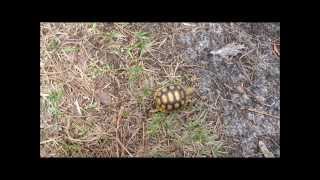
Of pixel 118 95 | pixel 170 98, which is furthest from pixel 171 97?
pixel 118 95

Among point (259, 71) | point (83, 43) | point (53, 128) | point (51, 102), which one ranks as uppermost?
point (83, 43)

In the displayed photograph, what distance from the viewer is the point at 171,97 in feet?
8.54

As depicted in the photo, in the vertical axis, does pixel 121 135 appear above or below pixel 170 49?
below

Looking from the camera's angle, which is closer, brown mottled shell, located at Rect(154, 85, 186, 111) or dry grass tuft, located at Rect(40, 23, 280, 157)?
brown mottled shell, located at Rect(154, 85, 186, 111)

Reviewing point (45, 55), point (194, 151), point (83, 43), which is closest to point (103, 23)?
point (83, 43)

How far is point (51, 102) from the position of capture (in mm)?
2752

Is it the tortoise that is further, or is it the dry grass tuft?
the dry grass tuft

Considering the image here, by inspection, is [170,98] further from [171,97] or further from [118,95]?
[118,95]

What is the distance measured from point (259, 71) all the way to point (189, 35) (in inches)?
23.0

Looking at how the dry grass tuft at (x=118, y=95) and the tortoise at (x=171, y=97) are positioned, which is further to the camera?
the dry grass tuft at (x=118, y=95)

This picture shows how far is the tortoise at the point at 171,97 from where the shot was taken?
260 centimetres

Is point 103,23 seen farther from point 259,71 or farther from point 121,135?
point 259,71

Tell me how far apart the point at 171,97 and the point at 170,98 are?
0.04ft

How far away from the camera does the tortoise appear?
260 cm
